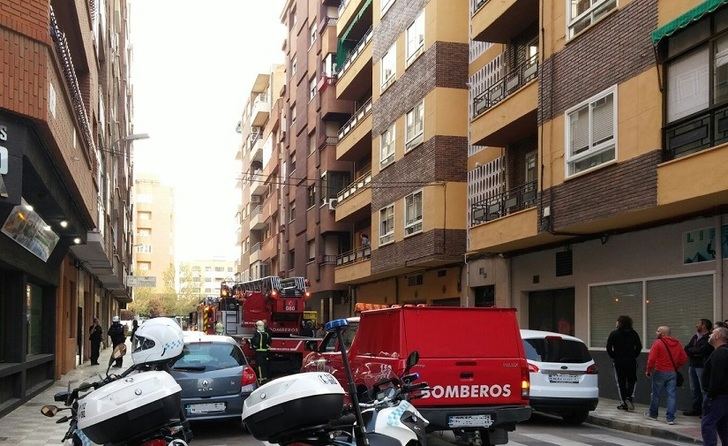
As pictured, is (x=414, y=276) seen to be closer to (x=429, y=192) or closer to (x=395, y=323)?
(x=429, y=192)

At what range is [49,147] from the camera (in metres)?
11.3

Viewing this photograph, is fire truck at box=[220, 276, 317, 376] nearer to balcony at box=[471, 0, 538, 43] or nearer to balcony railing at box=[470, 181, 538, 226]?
balcony railing at box=[470, 181, 538, 226]

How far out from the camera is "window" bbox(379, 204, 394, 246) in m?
29.0

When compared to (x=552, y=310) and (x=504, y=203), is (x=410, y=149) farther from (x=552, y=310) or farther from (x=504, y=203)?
(x=552, y=310)

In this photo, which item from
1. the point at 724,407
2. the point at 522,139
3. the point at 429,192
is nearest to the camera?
the point at 724,407

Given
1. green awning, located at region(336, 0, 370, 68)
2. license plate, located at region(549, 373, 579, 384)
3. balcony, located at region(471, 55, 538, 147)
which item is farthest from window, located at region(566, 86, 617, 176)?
green awning, located at region(336, 0, 370, 68)

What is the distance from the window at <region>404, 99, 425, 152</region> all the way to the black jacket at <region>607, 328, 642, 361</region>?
40.2 feet

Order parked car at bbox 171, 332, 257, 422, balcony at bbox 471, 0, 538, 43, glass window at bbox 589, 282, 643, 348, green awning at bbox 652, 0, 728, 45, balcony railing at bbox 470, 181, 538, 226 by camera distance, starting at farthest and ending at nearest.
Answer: balcony railing at bbox 470, 181, 538, 226
balcony at bbox 471, 0, 538, 43
glass window at bbox 589, 282, 643, 348
green awning at bbox 652, 0, 728, 45
parked car at bbox 171, 332, 257, 422

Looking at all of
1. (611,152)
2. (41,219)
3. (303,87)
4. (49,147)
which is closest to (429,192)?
(611,152)

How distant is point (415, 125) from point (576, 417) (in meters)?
15.0

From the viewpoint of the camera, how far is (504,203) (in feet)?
72.7

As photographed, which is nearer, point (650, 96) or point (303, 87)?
point (650, 96)

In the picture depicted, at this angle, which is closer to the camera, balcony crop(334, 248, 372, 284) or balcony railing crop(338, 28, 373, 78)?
balcony crop(334, 248, 372, 284)

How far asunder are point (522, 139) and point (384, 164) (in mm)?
8719
